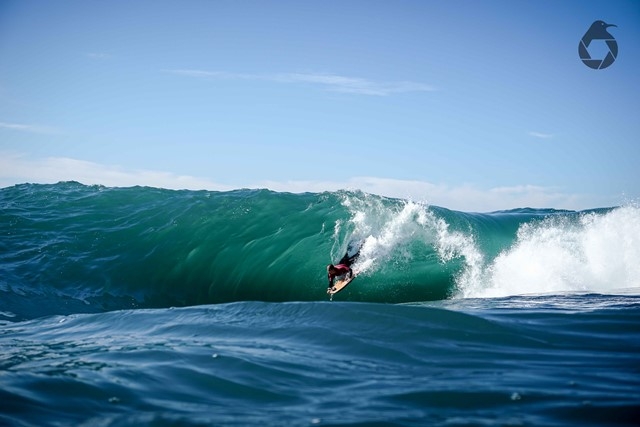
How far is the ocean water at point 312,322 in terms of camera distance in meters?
3.06

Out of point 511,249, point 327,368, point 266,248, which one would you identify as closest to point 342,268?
point 266,248

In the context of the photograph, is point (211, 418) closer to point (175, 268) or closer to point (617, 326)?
point (617, 326)

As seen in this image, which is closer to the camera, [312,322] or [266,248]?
[312,322]

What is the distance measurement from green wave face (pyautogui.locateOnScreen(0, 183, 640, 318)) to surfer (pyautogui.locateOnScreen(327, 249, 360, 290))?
0.21 m

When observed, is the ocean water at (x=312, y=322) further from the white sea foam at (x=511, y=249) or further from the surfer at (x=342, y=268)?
the surfer at (x=342, y=268)

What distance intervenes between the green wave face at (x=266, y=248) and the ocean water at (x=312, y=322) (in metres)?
0.05

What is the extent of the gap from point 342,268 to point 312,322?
16.9 feet

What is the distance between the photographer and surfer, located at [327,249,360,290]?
948 centimetres

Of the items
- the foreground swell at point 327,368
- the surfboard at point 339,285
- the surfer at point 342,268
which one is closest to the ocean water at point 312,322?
the foreground swell at point 327,368

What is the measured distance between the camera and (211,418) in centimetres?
287

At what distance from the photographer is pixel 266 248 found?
1270cm

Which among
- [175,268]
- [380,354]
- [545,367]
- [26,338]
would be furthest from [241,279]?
[545,367]

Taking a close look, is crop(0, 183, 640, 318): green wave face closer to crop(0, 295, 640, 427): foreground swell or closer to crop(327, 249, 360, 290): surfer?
crop(327, 249, 360, 290): surfer

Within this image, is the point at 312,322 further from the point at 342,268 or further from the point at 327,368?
the point at 342,268
